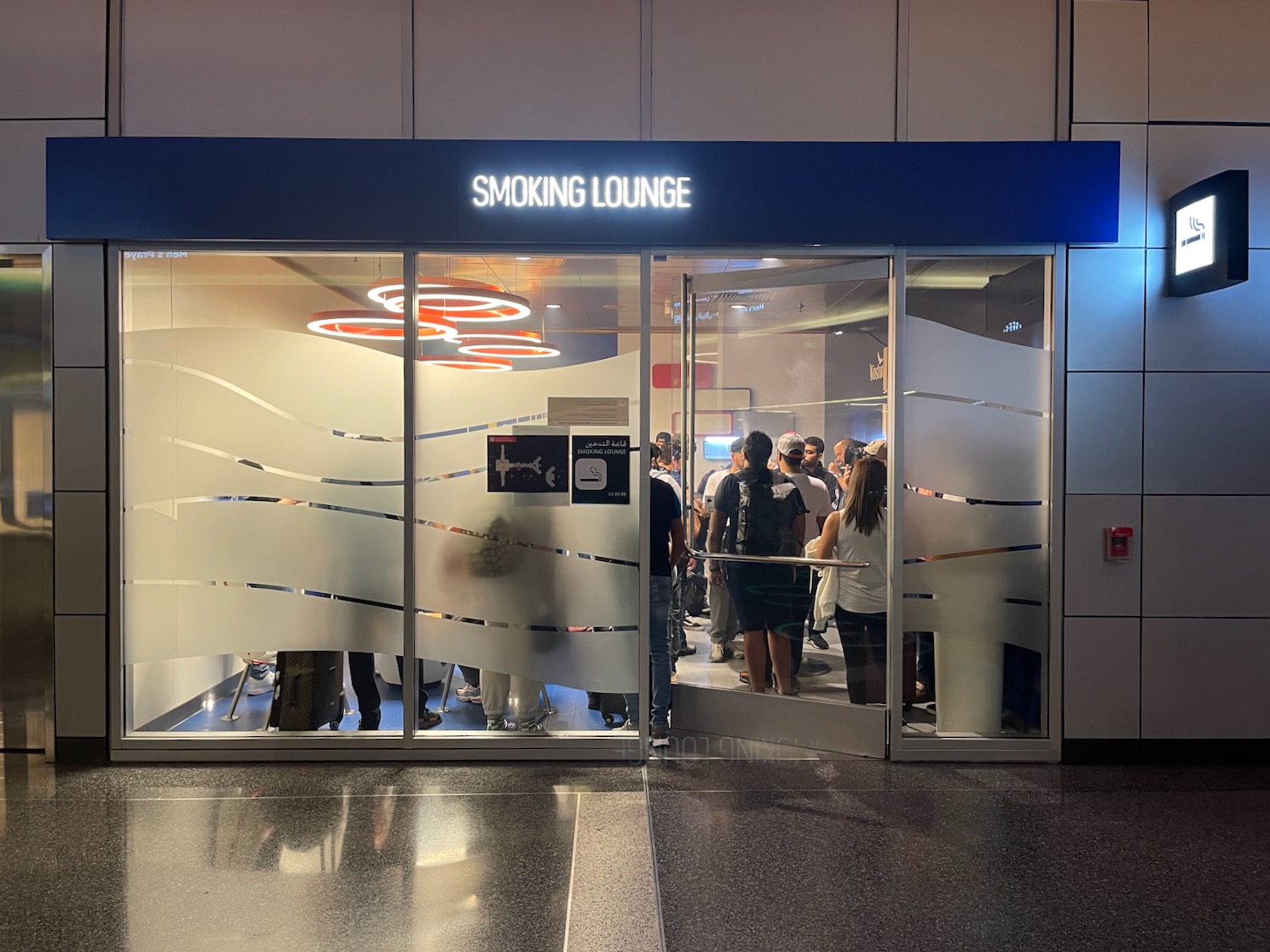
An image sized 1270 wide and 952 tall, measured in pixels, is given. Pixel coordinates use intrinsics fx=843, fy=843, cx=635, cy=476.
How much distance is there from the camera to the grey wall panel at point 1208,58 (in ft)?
15.5

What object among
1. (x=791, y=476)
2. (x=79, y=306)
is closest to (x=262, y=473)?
(x=79, y=306)

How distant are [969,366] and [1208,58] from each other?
2157 mm

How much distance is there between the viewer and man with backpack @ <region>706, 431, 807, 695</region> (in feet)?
16.2

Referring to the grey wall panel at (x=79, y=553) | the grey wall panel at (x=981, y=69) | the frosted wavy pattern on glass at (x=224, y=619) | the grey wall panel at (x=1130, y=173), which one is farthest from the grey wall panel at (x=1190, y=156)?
the grey wall panel at (x=79, y=553)

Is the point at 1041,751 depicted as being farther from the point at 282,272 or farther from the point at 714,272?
the point at 282,272

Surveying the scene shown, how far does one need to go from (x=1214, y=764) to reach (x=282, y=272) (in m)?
5.97

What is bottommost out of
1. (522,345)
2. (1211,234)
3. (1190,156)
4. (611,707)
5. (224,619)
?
(611,707)

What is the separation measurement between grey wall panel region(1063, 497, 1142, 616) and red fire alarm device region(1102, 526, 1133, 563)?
0.8 inches

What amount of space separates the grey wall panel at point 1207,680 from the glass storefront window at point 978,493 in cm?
63

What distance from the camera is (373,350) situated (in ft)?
15.7

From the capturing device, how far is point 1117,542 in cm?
471

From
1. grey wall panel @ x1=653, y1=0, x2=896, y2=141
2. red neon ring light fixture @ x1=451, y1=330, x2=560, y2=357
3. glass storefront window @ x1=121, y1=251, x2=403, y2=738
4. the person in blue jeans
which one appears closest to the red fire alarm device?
the person in blue jeans

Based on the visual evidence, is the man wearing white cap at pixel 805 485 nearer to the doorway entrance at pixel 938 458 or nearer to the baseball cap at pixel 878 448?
the doorway entrance at pixel 938 458

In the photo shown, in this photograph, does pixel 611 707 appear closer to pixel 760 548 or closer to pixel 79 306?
pixel 760 548
